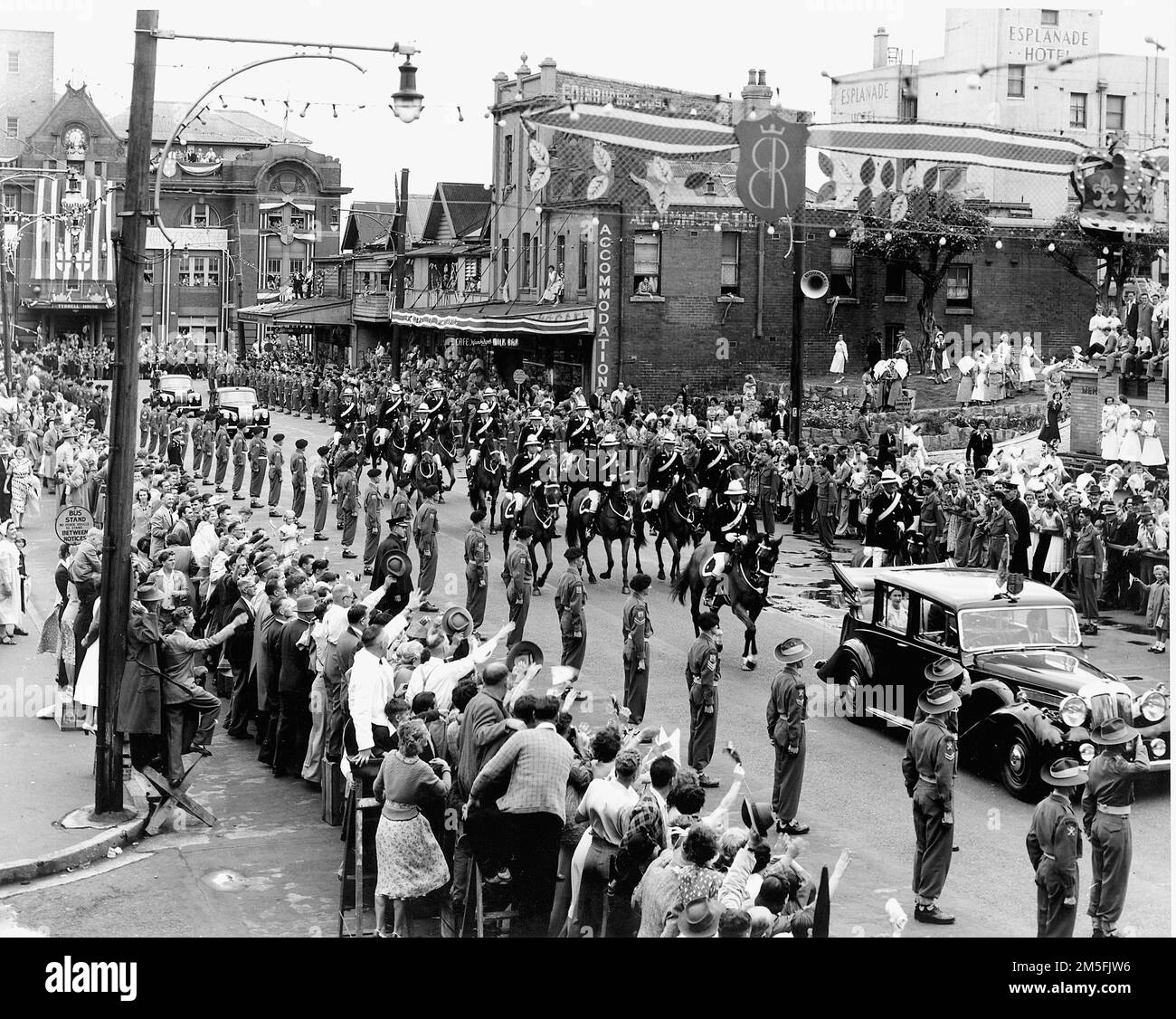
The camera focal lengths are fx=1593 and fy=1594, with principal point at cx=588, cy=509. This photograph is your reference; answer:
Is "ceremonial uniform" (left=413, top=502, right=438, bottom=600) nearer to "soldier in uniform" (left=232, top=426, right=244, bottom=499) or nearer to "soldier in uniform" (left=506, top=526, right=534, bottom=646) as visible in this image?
"soldier in uniform" (left=506, top=526, right=534, bottom=646)

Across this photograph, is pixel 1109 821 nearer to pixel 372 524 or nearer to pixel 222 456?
pixel 372 524

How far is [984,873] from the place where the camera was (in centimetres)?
1185

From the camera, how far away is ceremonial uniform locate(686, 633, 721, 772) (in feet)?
45.3

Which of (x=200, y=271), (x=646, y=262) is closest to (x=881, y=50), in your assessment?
(x=646, y=262)

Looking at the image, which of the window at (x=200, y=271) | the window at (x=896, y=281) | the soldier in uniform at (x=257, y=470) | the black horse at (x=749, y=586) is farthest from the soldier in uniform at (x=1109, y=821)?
the window at (x=200, y=271)

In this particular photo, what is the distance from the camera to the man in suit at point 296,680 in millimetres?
14078

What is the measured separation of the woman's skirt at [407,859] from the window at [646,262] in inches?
1341

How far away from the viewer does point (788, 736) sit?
12.7 m

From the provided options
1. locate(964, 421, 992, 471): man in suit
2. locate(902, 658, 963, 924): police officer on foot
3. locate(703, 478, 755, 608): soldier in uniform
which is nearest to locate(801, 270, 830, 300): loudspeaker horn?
locate(964, 421, 992, 471): man in suit

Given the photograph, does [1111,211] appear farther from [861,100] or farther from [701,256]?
[861,100]

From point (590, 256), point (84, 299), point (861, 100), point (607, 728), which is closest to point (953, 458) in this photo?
point (590, 256)

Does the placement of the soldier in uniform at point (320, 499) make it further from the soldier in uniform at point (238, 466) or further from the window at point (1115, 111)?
the window at point (1115, 111)

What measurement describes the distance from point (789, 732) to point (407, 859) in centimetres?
394

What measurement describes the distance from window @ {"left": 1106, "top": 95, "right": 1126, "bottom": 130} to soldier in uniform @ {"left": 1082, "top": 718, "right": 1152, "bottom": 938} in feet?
151
